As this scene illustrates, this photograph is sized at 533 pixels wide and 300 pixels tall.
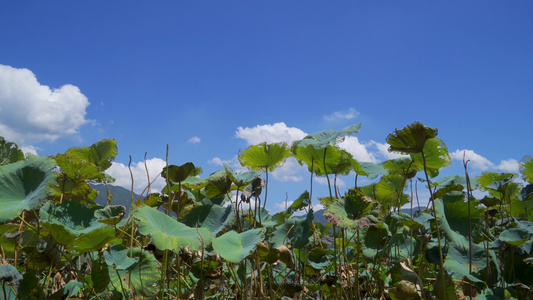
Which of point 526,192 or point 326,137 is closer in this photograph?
point 326,137

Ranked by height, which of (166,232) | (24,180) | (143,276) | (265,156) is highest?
(265,156)

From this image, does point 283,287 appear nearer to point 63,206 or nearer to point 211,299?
point 211,299

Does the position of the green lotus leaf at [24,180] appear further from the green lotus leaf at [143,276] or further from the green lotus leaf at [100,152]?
the green lotus leaf at [100,152]

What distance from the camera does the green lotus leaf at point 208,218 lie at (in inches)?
49.8

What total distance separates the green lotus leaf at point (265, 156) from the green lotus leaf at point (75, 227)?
511 millimetres

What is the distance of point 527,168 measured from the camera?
6.01 ft

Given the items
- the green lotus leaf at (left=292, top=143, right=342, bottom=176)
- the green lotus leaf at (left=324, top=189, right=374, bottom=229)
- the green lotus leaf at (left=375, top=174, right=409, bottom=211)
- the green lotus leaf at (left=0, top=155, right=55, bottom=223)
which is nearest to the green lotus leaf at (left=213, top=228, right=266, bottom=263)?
the green lotus leaf at (left=324, top=189, right=374, bottom=229)

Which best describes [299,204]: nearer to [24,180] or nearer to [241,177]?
[241,177]

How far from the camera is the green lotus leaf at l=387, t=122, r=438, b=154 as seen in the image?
1.01 m

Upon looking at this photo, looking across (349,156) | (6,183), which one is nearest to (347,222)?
(349,156)

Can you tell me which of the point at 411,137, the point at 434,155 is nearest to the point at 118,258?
the point at 411,137

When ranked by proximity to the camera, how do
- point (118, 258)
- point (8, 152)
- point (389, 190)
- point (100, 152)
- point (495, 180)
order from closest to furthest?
1. point (118, 258)
2. point (8, 152)
3. point (100, 152)
4. point (389, 190)
5. point (495, 180)

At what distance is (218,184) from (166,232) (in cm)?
37

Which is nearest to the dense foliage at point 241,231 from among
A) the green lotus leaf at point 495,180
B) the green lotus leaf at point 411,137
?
the green lotus leaf at point 411,137
